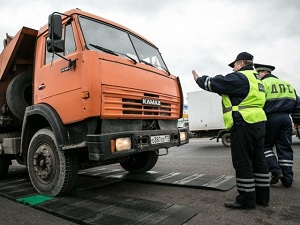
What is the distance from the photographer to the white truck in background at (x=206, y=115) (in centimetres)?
1177

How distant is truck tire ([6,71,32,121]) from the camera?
4.52 m

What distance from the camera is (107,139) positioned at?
308 cm

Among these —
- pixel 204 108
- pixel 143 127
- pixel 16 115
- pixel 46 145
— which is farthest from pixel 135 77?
pixel 204 108

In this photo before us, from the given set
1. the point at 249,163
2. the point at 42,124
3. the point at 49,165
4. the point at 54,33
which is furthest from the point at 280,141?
the point at 42,124

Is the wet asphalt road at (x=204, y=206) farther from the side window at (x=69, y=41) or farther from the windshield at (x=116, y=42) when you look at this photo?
the side window at (x=69, y=41)

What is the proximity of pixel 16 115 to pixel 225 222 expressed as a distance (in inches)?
149

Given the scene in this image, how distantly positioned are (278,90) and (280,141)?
76cm

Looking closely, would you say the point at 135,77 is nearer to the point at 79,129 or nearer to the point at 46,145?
the point at 79,129

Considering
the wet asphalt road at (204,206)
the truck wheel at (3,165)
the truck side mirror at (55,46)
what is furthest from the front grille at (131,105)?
the truck wheel at (3,165)

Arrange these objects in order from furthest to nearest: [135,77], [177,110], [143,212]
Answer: [177,110]
[135,77]
[143,212]

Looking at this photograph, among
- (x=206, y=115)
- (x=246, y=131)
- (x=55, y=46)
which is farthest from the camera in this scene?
(x=206, y=115)

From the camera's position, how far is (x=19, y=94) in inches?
179

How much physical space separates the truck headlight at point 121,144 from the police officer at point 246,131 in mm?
1184

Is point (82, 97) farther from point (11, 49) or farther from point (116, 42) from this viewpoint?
point (11, 49)
